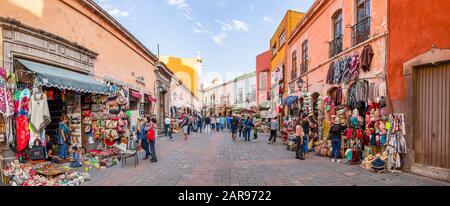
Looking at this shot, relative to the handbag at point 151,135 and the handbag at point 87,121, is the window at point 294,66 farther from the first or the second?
the handbag at point 87,121

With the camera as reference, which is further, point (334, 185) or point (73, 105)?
point (73, 105)

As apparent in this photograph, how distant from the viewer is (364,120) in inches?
367

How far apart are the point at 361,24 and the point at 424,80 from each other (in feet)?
12.1

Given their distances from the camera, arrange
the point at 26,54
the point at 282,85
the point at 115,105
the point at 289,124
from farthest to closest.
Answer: the point at 282,85 → the point at 289,124 → the point at 115,105 → the point at 26,54

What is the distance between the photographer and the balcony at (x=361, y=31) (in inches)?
374

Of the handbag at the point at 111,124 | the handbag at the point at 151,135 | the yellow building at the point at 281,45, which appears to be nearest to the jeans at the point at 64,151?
the handbag at the point at 111,124

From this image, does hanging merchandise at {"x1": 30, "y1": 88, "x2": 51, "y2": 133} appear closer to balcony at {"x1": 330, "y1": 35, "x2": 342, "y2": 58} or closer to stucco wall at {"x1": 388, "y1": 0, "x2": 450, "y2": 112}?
stucco wall at {"x1": 388, "y1": 0, "x2": 450, "y2": 112}

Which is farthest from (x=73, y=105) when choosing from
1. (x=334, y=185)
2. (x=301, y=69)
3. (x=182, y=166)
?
(x=301, y=69)

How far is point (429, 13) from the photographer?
6738mm

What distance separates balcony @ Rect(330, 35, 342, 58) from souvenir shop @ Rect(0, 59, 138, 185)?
351 inches

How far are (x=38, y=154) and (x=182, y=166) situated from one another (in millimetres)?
3687

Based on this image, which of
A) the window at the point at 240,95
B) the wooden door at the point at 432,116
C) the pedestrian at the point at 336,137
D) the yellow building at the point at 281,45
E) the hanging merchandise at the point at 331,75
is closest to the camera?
the wooden door at the point at 432,116

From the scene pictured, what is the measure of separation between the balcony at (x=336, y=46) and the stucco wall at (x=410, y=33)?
11.8ft

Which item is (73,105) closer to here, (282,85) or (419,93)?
(419,93)
